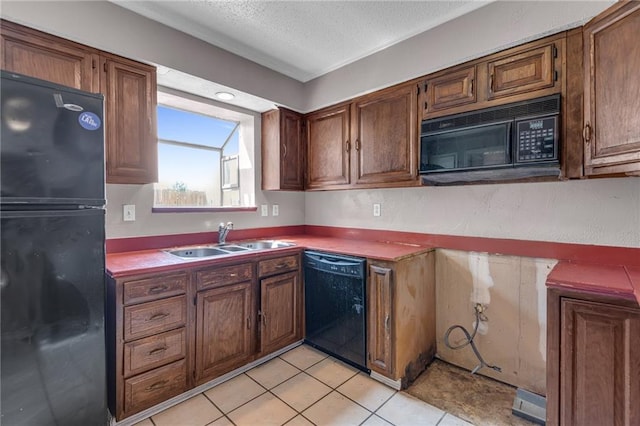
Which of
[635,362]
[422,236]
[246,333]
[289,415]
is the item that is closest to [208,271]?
[246,333]

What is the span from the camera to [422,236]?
2.60 meters

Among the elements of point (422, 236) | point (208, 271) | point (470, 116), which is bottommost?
point (208, 271)

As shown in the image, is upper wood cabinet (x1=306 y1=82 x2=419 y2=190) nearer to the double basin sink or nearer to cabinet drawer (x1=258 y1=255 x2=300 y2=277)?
the double basin sink

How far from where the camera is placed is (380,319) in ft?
7.00

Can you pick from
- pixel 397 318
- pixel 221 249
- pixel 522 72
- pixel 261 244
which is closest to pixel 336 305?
pixel 397 318

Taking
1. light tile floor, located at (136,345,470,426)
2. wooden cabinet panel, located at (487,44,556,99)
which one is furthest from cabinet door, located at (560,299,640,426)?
wooden cabinet panel, located at (487,44,556,99)

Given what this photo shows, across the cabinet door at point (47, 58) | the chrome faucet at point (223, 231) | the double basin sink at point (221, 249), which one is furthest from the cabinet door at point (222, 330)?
the cabinet door at point (47, 58)

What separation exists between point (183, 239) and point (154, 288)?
2.78ft

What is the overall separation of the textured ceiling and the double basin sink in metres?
1.66

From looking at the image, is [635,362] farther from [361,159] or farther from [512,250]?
[361,159]

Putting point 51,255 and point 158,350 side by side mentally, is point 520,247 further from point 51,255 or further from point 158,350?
point 51,255

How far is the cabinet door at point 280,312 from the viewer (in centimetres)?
238

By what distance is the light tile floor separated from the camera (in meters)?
1.78

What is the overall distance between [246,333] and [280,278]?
0.48 metres
